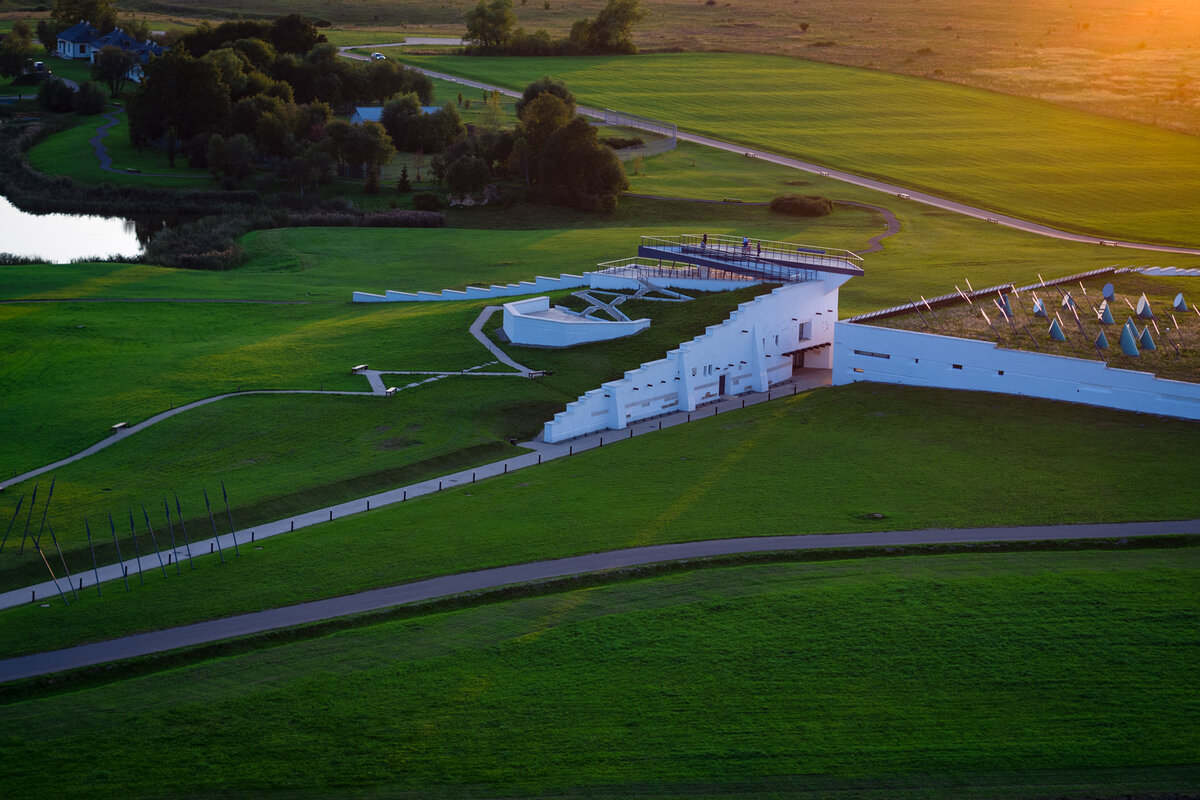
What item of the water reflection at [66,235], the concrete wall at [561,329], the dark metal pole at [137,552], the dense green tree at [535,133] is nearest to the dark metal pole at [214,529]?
the dark metal pole at [137,552]

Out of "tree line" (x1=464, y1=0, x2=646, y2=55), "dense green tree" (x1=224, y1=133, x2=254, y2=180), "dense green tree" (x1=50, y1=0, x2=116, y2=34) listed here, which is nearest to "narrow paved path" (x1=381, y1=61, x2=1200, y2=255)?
"tree line" (x1=464, y1=0, x2=646, y2=55)

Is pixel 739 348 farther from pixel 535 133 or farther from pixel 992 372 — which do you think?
pixel 535 133

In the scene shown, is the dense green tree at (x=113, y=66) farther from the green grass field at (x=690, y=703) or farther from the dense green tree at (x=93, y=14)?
the green grass field at (x=690, y=703)

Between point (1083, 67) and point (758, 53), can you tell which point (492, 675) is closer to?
point (758, 53)

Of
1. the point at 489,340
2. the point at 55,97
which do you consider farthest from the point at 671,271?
the point at 55,97

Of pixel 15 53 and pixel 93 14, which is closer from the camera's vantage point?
pixel 15 53

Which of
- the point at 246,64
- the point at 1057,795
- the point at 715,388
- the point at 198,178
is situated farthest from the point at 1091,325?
the point at 246,64
